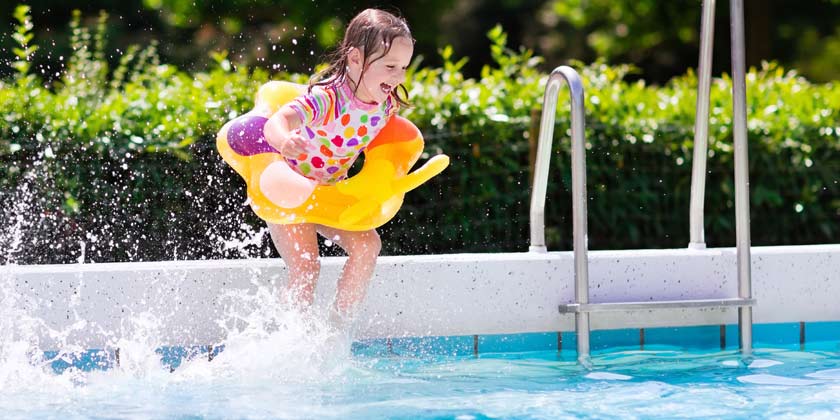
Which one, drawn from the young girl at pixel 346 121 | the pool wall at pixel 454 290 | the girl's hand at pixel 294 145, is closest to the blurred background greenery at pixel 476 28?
the pool wall at pixel 454 290

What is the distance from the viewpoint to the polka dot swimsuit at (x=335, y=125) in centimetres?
354

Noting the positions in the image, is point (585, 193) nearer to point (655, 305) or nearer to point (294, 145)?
point (655, 305)

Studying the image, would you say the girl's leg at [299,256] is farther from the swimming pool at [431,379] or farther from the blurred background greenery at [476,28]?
the blurred background greenery at [476,28]

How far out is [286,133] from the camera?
10.8 feet

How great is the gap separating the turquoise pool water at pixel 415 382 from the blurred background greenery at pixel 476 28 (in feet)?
27.7

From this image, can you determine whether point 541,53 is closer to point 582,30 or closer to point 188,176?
point 582,30

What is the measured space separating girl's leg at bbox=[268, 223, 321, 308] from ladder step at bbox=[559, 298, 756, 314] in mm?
892

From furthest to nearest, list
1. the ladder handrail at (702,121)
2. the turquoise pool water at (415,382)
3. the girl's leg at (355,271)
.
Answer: the ladder handrail at (702,121) < the girl's leg at (355,271) < the turquoise pool water at (415,382)

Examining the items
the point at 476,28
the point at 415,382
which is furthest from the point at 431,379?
the point at 476,28

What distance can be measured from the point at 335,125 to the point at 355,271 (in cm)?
48

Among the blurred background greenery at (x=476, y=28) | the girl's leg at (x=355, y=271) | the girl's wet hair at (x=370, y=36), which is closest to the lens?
the girl's wet hair at (x=370, y=36)

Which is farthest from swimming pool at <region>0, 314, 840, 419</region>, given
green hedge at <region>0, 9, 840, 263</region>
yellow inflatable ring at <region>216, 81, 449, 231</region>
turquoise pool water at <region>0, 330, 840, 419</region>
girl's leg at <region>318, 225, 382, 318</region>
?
green hedge at <region>0, 9, 840, 263</region>

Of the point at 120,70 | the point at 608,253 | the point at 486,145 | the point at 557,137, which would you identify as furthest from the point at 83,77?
the point at 608,253

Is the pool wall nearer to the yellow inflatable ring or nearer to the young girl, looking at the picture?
the young girl
